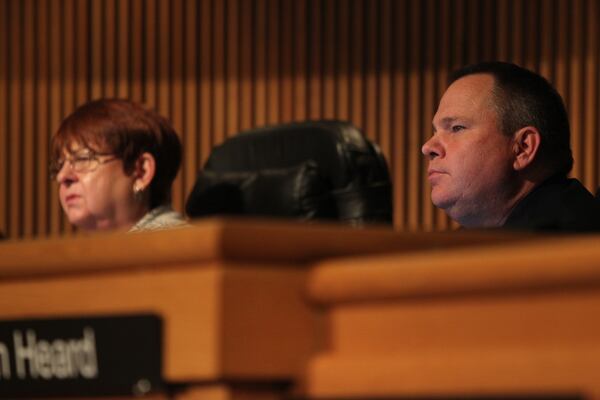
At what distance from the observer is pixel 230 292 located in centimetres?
132

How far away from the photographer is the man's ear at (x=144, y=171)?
361cm

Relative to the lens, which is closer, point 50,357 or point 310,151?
point 50,357

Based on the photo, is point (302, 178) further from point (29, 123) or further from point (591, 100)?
point (29, 123)

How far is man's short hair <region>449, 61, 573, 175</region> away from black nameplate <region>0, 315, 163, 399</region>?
1.95 meters

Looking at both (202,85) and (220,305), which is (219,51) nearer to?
(202,85)

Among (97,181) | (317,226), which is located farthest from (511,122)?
(317,226)

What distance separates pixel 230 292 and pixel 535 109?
2.04 metres

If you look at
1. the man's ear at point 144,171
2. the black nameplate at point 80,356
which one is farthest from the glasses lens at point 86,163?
the black nameplate at point 80,356

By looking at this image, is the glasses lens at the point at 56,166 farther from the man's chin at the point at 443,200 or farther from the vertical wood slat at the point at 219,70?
the vertical wood slat at the point at 219,70

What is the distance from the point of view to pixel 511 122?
324 cm

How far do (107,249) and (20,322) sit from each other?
0.15 m

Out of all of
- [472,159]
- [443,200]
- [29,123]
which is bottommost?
[29,123]

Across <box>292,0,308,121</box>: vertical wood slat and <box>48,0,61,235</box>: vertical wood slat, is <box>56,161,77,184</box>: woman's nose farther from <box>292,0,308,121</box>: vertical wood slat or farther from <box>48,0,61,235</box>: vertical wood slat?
<box>48,0,61,235</box>: vertical wood slat

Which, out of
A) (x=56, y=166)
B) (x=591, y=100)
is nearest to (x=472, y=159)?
(x=56, y=166)
